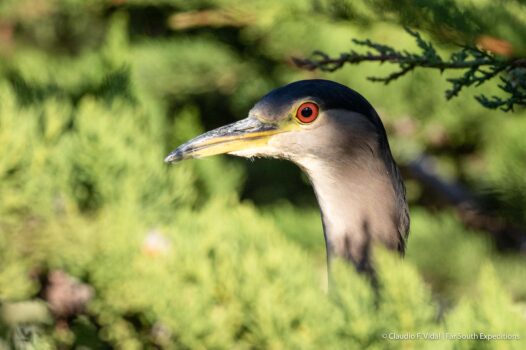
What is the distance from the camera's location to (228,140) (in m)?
2.91

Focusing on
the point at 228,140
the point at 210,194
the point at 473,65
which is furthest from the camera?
the point at 210,194

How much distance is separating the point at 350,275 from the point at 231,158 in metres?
4.38

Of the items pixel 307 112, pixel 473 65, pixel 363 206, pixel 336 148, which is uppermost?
pixel 473 65

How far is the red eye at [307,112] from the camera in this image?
2.95m

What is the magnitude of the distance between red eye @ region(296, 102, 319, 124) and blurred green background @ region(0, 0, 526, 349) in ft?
1.06

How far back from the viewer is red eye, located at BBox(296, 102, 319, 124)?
9.67 feet

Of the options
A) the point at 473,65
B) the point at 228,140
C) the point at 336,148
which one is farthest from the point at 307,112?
the point at 473,65

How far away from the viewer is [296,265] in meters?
2.24

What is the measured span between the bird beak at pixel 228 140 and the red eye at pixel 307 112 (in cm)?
8

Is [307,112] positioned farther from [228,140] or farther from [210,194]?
[210,194]

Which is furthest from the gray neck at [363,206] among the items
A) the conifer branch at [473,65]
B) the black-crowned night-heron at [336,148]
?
the conifer branch at [473,65]

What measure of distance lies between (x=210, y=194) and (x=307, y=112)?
1.20 m

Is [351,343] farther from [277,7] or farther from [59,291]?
[277,7]

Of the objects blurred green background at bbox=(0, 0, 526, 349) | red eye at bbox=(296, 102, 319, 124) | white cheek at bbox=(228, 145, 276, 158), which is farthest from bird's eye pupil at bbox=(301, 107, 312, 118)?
blurred green background at bbox=(0, 0, 526, 349)
